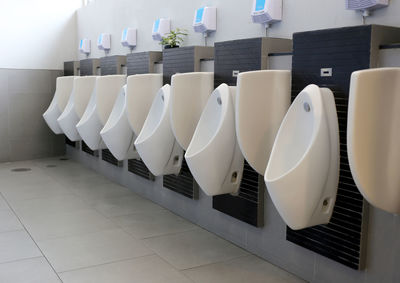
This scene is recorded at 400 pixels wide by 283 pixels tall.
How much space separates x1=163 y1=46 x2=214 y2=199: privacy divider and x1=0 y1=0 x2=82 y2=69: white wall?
3.15 meters

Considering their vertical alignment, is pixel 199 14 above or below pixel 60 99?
above

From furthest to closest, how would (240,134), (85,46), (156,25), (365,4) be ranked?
(85,46) → (156,25) → (240,134) → (365,4)

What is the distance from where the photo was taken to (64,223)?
3492 millimetres

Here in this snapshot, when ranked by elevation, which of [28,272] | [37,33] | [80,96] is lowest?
[28,272]

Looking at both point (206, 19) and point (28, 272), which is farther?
point (206, 19)

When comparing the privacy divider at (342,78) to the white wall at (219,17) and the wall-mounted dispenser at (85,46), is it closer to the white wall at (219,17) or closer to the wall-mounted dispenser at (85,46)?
the white wall at (219,17)

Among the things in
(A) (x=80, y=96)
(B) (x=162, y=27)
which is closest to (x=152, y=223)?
(B) (x=162, y=27)

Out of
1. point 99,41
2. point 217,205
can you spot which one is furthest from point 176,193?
point 99,41

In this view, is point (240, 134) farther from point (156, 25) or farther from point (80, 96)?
point (80, 96)

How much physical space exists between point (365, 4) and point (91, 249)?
2116 mm

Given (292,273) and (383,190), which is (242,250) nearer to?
(292,273)

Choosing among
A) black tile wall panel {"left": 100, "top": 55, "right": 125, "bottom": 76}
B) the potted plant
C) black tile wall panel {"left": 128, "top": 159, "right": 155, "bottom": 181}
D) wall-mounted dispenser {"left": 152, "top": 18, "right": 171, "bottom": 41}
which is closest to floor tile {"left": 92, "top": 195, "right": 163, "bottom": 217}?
black tile wall panel {"left": 128, "top": 159, "right": 155, "bottom": 181}

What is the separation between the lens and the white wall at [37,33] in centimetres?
589

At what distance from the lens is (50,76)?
20.4ft
